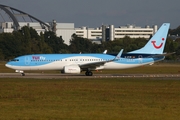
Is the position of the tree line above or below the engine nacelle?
above

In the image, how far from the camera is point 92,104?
1133 inches

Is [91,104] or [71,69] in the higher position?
[71,69]

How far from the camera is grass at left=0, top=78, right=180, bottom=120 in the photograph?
24172 millimetres

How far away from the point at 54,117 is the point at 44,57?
134 ft

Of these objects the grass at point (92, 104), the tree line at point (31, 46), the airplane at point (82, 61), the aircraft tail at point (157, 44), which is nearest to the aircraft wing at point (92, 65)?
Answer: the airplane at point (82, 61)

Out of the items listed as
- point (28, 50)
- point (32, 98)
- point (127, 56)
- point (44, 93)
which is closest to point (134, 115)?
point (32, 98)

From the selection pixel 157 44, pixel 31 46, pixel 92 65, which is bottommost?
pixel 92 65

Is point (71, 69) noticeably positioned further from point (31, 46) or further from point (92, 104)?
point (31, 46)

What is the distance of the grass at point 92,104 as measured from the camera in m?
24.2

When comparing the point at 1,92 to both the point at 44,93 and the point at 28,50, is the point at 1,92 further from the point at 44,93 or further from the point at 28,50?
the point at 28,50

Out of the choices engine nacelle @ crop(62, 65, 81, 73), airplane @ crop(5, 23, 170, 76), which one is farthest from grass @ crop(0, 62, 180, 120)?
airplane @ crop(5, 23, 170, 76)

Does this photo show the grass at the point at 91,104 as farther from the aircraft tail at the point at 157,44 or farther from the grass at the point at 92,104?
the aircraft tail at the point at 157,44

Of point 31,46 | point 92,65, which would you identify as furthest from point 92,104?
point 31,46

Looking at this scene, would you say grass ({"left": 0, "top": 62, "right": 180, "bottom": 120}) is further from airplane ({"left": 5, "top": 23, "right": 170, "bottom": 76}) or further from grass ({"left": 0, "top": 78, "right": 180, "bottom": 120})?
airplane ({"left": 5, "top": 23, "right": 170, "bottom": 76})
